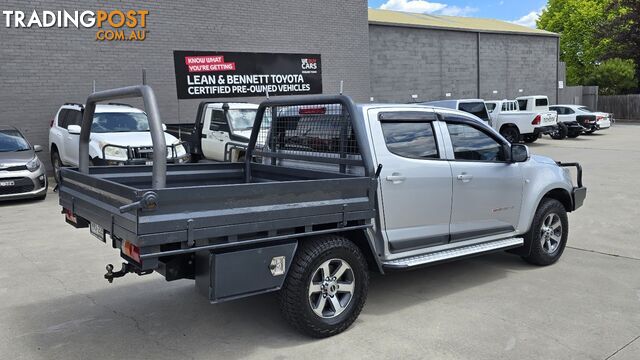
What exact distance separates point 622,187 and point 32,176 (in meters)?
12.2

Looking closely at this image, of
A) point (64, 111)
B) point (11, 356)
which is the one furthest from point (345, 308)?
point (64, 111)

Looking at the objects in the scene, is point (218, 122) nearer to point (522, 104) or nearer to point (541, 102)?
point (522, 104)

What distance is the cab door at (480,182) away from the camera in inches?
216

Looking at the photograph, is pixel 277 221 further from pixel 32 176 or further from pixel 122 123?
pixel 122 123

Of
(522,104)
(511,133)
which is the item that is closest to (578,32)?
(522,104)

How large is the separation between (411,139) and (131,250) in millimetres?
2689

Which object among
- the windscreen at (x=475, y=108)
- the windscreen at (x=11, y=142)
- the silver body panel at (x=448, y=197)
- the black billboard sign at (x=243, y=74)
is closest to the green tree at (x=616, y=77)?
the windscreen at (x=475, y=108)

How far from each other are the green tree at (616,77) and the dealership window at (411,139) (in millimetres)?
45442

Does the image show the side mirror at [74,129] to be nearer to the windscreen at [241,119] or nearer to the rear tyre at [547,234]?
the windscreen at [241,119]

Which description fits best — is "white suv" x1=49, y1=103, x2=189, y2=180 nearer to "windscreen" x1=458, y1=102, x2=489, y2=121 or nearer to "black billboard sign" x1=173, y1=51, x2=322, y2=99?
"black billboard sign" x1=173, y1=51, x2=322, y2=99

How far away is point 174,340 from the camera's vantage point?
14.5 ft

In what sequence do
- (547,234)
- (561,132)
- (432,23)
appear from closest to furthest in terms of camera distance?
(547,234), (561,132), (432,23)

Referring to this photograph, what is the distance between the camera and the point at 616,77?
44312 mm

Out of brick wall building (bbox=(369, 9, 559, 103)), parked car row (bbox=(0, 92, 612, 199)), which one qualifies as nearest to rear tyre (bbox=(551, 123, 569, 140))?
brick wall building (bbox=(369, 9, 559, 103))
